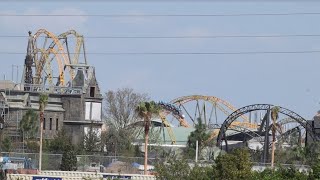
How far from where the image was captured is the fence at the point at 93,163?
87.0 m

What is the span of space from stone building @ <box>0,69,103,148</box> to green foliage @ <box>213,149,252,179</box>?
239 feet

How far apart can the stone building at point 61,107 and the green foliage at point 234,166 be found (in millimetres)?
72952

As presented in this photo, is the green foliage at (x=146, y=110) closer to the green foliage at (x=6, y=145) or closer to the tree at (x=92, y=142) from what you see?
the green foliage at (x=6, y=145)

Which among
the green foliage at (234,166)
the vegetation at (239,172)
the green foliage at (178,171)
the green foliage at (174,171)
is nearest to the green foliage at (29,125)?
the green foliage at (178,171)

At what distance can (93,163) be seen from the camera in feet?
294

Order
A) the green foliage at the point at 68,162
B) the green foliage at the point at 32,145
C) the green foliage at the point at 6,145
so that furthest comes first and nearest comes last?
1. the green foliage at the point at 32,145
2. the green foliage at the point at 6,145
3. the green foliage at the point at 68,162

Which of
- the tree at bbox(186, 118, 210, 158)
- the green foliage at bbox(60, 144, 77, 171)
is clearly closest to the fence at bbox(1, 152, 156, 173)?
the green foliage at bbox(60, 144, 77, 171)

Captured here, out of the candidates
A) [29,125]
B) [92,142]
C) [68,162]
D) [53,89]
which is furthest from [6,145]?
[53,89]

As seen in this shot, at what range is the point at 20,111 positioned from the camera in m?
136

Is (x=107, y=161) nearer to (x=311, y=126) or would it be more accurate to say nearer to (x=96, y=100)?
(x=311, y=126)

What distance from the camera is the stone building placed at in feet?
445

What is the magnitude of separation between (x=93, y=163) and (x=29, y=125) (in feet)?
123

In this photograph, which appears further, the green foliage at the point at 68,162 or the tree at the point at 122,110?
the tree at the point at 122,110

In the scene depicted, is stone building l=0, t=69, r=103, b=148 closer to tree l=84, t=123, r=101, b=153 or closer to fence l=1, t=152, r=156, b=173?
tree l=84, t=123, r=101, b=153
